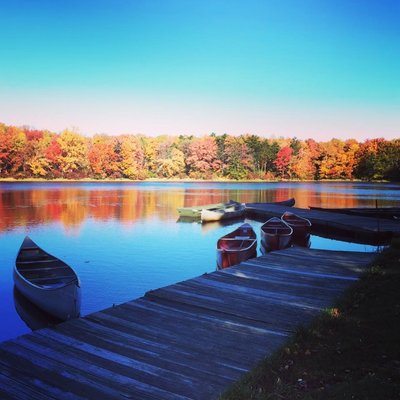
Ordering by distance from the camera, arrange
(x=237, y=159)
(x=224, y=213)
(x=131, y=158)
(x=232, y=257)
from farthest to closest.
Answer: (x=237, y=159) < (x=131, y=158) < (x=224, y=213) < (x=232, y=257)

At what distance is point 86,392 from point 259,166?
8944cm

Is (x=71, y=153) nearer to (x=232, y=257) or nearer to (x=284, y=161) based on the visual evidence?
(x=284, y=161)

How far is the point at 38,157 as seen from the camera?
75.2 metres

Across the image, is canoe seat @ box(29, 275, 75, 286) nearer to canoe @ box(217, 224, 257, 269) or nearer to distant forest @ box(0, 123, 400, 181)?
canoe @ box(217, 224, 257, 269)

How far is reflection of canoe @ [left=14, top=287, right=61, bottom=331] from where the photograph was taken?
8.66 meters

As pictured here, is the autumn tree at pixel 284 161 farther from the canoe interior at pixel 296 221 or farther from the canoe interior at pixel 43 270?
the canoe interior at pixel 43 270

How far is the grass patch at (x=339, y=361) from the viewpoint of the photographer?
3.88 m

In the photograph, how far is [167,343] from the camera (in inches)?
215

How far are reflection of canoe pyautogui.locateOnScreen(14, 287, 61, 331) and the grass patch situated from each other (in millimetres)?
5386

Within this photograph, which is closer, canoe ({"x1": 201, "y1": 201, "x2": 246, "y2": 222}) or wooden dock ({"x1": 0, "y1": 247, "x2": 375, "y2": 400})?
wooden dock ({"x1": 0, "y1": 247, "x2": 375, "y2": 400})

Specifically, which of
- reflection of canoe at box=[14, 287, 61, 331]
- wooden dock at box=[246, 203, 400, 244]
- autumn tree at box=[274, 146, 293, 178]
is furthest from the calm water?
autumn tree at box=[274, 146, 293, 178]

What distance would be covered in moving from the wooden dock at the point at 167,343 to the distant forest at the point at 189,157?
74.7m

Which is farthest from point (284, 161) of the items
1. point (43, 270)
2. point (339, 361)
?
point (339, 361)

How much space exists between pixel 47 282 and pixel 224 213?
61.8 feet
